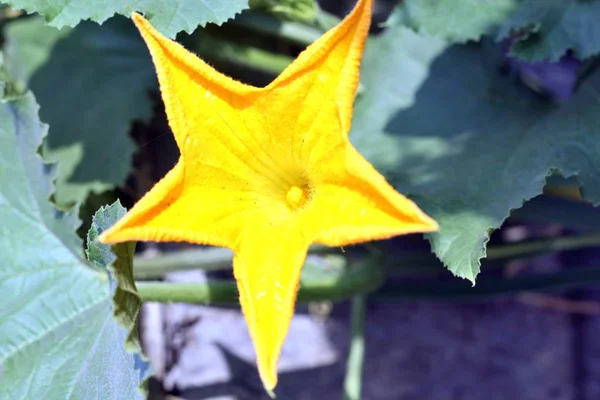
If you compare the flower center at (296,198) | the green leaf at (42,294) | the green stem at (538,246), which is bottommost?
the green leaf at (42,294)

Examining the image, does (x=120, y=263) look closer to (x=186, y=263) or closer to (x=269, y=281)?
(x=269, y=281)

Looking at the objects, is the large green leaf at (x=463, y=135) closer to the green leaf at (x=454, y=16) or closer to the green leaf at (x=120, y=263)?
the green leaf at (x=454, y=16)

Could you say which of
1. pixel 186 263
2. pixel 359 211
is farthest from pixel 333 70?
pixel 186 263

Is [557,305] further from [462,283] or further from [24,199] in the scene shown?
[24,199]

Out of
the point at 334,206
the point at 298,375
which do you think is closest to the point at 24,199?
the point at 334,206

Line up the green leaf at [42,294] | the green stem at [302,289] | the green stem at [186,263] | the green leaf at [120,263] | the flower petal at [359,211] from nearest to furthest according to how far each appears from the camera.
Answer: the flower petal at [359,211] → the green leaf at [120,263] → the green leaf at [42,294] → the green stem at [302,289] → the green stem at [186,263]

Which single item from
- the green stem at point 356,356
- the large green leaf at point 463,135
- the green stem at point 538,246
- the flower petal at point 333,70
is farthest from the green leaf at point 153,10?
the green stem at point 538,246

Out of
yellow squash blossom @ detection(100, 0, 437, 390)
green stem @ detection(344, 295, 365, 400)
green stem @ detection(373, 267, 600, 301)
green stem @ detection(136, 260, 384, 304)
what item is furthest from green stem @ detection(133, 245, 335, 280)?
yellow squash blossom @ detection(100, 0, 437, 390)

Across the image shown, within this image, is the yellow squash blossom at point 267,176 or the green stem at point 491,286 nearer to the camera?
the yellow squash blossom at point 267,176
